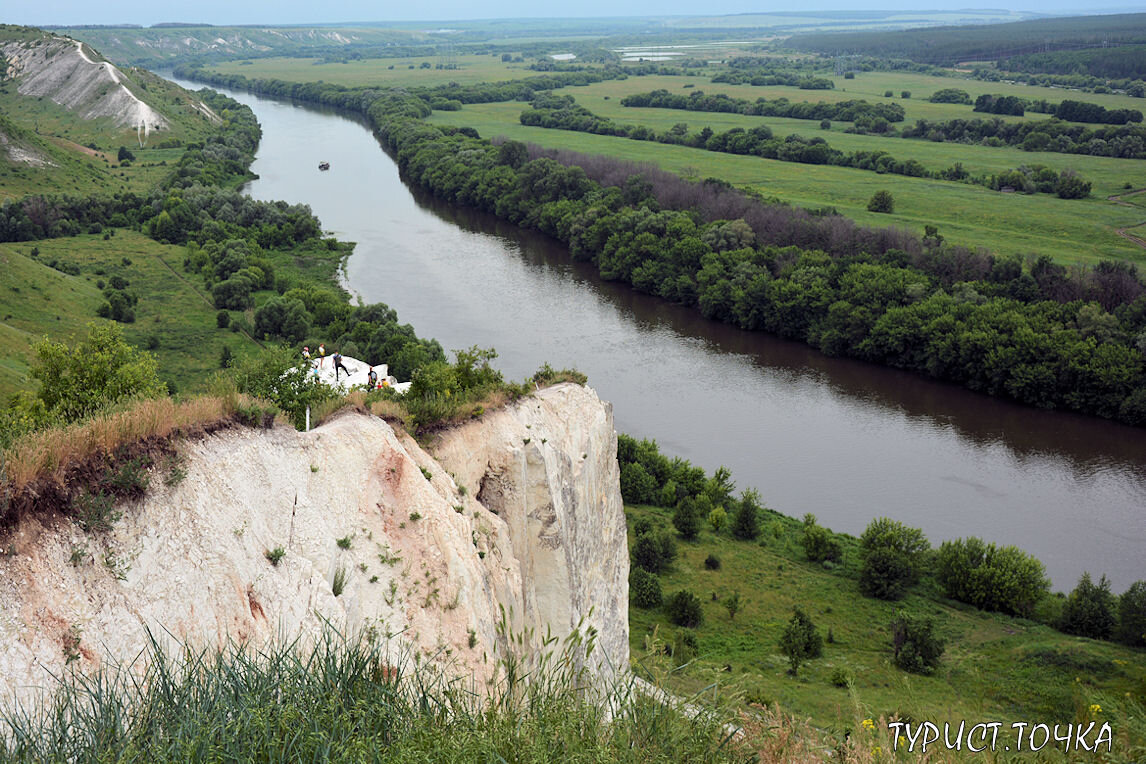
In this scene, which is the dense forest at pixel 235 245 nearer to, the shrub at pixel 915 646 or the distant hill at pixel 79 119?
the distant hill at pixel 79 119

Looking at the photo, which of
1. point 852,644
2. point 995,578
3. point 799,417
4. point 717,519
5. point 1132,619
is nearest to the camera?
point 1132,619

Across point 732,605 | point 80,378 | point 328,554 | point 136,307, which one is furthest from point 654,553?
point 136,307

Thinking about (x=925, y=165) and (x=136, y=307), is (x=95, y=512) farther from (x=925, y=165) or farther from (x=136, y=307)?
(x=925, y=165)

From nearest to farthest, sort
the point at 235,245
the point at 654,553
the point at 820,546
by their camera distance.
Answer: the point at 654,553
the point at 820,546
the point at 235,245

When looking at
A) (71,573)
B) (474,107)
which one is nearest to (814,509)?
(71,573)

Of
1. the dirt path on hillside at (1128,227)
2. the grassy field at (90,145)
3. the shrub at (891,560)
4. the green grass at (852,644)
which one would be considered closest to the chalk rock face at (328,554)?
the green grass at (852,644)

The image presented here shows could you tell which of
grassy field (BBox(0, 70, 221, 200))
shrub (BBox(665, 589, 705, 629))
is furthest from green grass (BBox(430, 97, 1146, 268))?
shrub (BBox(665, 589, 705, 629))

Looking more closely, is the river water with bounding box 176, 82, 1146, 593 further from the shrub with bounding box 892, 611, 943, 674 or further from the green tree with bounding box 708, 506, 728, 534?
the shrub with bounding box 892, 611, 943, 674
